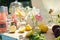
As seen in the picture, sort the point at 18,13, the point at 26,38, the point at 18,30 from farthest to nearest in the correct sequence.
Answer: the point at 18,13, the point at 18,30, the point at 26,38

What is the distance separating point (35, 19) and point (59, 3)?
92cm

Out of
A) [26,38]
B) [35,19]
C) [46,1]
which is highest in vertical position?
[46,1]

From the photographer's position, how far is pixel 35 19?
1.41 metres

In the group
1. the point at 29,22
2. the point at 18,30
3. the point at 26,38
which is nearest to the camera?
the point at 26,38

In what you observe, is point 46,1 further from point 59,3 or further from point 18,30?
point 18,30

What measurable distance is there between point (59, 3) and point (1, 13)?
1143mm

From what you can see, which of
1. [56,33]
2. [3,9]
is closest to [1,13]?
[3,9]

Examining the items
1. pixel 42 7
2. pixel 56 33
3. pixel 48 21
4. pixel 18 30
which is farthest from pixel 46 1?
pixel 56 33

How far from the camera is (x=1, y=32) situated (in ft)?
4.06

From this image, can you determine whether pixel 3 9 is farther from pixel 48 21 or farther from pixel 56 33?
pixel 48 21

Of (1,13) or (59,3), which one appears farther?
(59,3)

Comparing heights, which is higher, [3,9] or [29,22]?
[3,9]

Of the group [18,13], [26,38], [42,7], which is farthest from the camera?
[42,7]

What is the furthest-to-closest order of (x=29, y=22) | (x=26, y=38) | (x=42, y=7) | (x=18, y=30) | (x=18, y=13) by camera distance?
(x=42, y=7) → (x=18, y=13) → (x=29, y=22) → (x=18, y=30) → (x=26, y=38)
